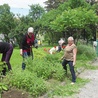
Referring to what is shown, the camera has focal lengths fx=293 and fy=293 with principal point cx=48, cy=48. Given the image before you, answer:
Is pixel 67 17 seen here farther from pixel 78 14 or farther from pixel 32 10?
pixel 32 10

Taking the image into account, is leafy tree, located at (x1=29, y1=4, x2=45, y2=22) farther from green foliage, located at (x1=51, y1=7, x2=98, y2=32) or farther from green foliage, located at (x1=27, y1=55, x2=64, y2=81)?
green foliage, located at (x1=27, y1=55, x2=64, y2=81)

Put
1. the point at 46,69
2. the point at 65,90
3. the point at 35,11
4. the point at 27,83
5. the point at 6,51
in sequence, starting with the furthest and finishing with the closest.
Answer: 1. the point at 35,11
2. the point at 46,69
3. the point at 6,51
4. the point at 65,90
5. the point at 27,83

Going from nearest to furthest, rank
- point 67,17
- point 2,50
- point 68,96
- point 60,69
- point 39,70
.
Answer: point 68,96 → point 2,50 → point 39,70 → point 60,69 → point 67,17

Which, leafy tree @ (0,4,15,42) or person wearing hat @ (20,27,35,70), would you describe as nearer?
person wearing hat @ (20,27,35,70)

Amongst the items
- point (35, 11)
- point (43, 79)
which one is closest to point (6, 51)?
point (43, 79)

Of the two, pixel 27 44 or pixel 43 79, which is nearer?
pixel 43 79

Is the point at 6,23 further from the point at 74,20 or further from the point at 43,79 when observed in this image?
the point at 43,79

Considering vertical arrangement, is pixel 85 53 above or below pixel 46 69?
below

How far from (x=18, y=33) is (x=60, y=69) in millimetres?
47563

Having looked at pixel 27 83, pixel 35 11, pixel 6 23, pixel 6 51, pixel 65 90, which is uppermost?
pixel 35 11

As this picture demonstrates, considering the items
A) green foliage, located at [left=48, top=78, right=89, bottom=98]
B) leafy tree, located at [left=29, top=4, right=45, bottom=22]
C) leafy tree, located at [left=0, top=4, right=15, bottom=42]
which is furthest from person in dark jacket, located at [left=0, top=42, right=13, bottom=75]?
leafy tree, located at [left=29, top=4, right=45, bottom=22]

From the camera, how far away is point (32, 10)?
6444cm

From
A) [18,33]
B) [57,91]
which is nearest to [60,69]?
[57,91]

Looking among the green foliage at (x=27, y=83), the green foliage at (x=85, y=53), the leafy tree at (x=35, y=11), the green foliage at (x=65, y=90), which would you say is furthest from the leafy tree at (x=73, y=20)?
the leafy tree at (x=35, y=11)
